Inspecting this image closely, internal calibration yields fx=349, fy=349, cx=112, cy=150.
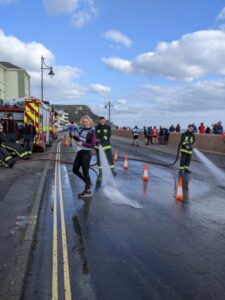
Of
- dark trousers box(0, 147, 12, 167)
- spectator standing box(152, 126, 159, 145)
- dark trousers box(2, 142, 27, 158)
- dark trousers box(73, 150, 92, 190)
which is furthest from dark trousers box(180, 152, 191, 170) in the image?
spectator standing box(152, 126, 159, 145)

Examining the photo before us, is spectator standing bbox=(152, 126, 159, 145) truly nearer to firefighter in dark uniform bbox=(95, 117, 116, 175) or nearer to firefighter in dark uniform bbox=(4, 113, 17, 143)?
firefighter in dark uniform bbox=(4, 113, 17, 143)

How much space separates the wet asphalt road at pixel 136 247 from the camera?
3826 mm

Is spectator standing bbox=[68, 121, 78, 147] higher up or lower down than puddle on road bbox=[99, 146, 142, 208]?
higher up

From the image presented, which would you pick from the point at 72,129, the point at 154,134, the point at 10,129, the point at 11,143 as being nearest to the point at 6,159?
the point at 11,143

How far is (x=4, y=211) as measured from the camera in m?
6.76

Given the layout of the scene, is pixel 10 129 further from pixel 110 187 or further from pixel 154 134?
pixel 154 134

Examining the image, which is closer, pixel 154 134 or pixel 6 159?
pixel 6 159

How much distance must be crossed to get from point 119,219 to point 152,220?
605mm

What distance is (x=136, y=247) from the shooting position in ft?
16.5

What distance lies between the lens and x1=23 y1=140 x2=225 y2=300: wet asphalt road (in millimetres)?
3826

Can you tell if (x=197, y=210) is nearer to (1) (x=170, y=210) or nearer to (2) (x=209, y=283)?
(1) (x=170, y=210)

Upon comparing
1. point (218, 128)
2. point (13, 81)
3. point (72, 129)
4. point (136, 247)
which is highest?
point (13, 81)

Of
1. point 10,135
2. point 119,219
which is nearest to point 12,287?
point 119,219

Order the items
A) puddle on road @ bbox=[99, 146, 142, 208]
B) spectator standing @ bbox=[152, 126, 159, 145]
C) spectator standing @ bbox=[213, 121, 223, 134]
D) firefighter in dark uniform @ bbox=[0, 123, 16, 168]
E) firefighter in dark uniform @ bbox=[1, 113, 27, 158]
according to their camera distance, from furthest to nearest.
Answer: spectator standing @ bbox=[152, 126, 159, 145] < spectator standing @ bbox=[213, 121, 223, 134] < firefighter in dark uniform @ bbox=[1, 113, 27, 158] < firefighter in dark uniform @ bbox=[0, 123, 16, 168] < puddle on road @ bbox=[99, 146, 142, 208]
